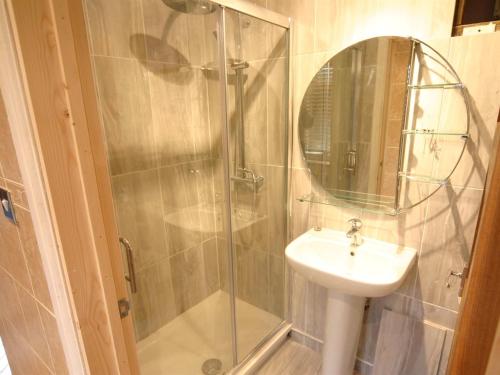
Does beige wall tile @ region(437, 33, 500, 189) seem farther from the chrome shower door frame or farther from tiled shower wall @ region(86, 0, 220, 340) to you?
tiled shower wall @ region(86, 0, 220, 340)

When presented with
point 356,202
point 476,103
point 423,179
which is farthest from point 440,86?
point 356,202

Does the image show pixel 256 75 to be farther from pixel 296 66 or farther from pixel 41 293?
pixel 41 293

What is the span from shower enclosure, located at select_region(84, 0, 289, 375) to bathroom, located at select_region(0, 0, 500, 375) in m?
0.01

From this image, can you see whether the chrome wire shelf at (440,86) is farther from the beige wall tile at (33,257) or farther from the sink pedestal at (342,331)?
the beige wall tile at (33,257)

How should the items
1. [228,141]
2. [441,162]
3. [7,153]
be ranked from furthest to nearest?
[228,141] < [441,162] < [7,153]

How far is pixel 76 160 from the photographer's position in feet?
2.03

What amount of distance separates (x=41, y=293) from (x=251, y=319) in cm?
140

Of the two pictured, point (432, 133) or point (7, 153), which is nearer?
point (7, 153)

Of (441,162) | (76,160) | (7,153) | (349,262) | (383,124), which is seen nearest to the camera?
(76,160)

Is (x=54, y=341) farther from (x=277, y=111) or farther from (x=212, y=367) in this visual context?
(x=277, y=111)

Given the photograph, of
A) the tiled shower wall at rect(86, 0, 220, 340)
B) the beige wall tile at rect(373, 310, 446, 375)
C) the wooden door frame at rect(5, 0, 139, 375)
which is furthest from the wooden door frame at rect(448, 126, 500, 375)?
the tiled shower wall at rect(86, 0, 220, 340)

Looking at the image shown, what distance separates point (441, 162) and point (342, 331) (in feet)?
3.03

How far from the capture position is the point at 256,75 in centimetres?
166

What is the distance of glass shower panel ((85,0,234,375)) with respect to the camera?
146 centimetres
